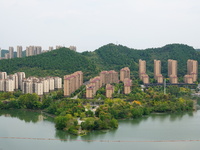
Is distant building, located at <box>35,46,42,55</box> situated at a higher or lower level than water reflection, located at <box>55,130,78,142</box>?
higher

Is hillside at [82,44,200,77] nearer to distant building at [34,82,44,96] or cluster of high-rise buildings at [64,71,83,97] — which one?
cluster of high-rise buildings at [64,71,83,97]

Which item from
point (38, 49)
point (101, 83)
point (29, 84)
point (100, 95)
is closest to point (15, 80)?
point (29, 84)

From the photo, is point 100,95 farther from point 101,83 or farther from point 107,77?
point 107,77

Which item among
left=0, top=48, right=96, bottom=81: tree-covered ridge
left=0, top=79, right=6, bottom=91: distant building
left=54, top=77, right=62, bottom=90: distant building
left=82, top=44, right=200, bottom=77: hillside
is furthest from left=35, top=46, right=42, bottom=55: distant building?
left=0, top=79, right=6, bottom=91: distant building

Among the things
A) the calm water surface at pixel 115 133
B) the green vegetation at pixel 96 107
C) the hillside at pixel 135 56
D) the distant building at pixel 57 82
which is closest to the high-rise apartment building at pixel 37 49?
the hillside at pixel 135 56

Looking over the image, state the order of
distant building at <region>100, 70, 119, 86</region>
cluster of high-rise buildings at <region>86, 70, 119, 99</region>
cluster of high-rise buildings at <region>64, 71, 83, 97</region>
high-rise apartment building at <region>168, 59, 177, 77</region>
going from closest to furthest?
cluster of high-rise buildings at <region>86, 70, 119, 99</region>
cluster of high-rise buildings at <region>64, 71, 83, 97</region>
distant building at <region>100, 70, 119, 86</region>
high-rise apartment building at <region>168, 59, 177, 77</region>

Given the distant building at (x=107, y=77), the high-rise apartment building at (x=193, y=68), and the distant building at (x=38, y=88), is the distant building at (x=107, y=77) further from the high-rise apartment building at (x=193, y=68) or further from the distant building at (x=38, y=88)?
the high-rise apartment building at (x=193, y=68)

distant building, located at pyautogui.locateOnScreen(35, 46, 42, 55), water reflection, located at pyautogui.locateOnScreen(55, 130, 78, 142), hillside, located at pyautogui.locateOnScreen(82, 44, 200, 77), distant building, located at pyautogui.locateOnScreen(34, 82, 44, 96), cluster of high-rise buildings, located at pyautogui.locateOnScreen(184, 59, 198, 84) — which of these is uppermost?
distant building, located at pyautogui.locateOnScreen(35, 46, 42, 55)

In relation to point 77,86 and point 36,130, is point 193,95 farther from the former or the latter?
point 36,130
